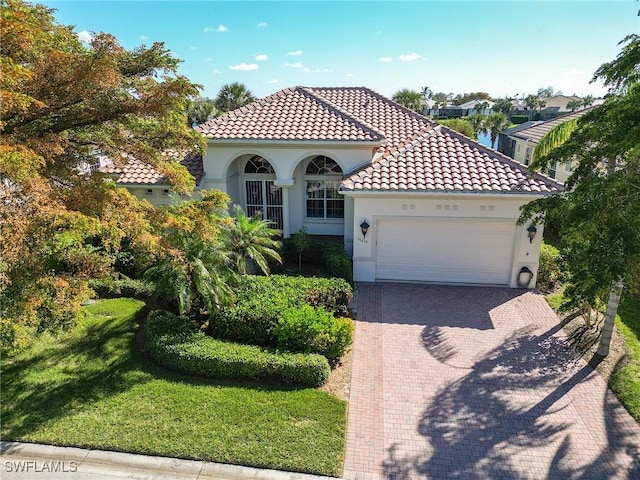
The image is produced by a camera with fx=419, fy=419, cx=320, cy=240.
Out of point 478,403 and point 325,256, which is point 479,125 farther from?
point 478,403

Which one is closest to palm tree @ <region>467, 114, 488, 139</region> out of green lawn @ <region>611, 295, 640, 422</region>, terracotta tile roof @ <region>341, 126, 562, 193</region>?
terracotta tile roof @ <region>341, 126, 562, 193</region>

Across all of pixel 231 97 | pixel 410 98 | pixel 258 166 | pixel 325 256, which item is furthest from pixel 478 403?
pixel 410 98

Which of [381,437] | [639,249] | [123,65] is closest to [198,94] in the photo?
[123,65]

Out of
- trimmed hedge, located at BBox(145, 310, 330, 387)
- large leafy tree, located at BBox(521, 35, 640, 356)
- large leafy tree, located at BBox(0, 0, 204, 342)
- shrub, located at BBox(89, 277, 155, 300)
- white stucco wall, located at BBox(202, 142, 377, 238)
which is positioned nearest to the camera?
large leafy tree, located at BBox(0, 0, 204, 342)

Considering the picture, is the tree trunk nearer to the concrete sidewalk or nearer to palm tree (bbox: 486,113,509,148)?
the concrete sidewalk

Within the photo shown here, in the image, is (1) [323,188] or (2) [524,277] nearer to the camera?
(2) [524,277]

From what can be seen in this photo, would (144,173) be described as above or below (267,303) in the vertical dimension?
above

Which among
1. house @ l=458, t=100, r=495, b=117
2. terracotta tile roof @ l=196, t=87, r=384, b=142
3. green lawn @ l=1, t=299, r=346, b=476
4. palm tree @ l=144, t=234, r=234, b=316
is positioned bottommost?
green lawn @ l=1, t=299, r=346, b=476
